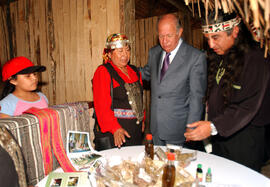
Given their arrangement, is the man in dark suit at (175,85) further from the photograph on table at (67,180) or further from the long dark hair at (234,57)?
the photograph on table at (67,180)

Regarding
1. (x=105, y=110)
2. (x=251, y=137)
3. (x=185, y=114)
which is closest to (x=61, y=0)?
(x=105, y=110)

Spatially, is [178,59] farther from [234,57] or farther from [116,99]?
[116,99]

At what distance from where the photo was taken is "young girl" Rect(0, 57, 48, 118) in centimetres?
197

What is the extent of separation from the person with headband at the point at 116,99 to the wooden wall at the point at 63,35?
73cm

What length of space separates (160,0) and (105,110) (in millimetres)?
4384

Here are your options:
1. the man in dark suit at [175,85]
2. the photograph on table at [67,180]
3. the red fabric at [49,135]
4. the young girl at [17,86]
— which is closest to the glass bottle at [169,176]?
the photograph on table at [67,180]

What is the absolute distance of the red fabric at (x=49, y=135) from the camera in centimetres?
164

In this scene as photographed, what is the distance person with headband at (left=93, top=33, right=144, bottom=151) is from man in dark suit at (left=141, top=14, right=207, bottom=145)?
22 centimetres

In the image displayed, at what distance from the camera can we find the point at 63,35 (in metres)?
3.26

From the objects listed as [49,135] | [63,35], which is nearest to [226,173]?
[49,135]

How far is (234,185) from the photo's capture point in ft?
3.74

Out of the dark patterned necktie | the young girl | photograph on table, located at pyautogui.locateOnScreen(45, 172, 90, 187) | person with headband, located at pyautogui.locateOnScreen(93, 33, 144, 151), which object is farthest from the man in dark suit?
the young girl

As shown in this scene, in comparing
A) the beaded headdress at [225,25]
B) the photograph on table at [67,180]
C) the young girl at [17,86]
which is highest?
the beaded headdress at [225,25]

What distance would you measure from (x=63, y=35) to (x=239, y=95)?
2.77m
